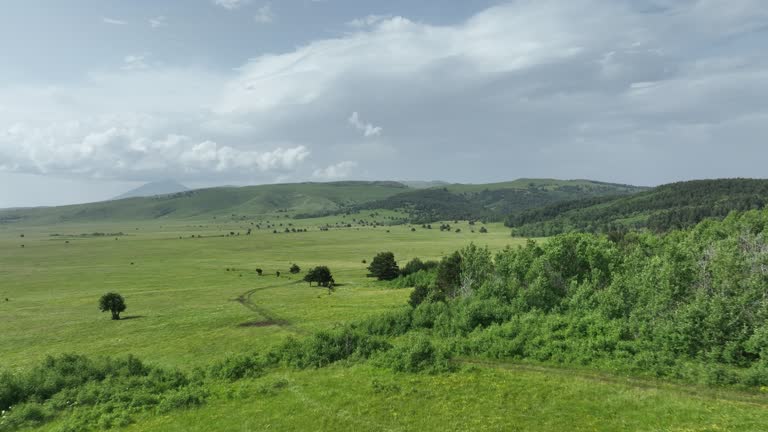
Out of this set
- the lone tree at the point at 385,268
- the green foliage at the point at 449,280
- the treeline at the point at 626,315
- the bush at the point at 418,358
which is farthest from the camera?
the lone tree at the point at 385,268

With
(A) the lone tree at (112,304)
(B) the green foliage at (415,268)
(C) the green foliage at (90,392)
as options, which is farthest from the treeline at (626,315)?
(A) the lone tree at (112,304)

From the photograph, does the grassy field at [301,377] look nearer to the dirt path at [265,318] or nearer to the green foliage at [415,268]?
the dirt path at [265,318]

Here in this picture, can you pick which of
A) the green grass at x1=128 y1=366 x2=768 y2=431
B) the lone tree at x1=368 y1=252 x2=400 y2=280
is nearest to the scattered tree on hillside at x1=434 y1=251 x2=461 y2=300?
the green grass at x1=128 y1=366 x2=768 y2=431

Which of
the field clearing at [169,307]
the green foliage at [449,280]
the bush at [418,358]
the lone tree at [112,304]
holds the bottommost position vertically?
the field clearing at [169,307]

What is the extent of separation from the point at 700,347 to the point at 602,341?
7739 millimetres

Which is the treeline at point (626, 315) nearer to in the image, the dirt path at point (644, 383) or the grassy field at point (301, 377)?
the dirt path at point (644, 383)

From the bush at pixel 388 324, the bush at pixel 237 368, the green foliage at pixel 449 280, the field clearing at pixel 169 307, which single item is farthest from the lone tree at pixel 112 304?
the green foliage at pixel 449 280

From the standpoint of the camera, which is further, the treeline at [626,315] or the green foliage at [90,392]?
the treeline at [626,315]

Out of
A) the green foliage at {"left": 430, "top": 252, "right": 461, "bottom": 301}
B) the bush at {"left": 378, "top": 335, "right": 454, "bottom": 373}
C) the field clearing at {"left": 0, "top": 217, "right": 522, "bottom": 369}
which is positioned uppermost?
the green foliage at {"left": 430, "top": 252, "right": 461, "bottom": 301}

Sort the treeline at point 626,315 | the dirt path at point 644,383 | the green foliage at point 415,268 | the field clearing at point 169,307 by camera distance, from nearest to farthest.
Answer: the dirt path at point 644,383, the treeline at point 626,315, the field clearing at point 169,307, the green foliage at point 415,268

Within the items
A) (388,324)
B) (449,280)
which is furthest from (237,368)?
(449,280)

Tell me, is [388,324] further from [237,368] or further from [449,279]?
[449,279]

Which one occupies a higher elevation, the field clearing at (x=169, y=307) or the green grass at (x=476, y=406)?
the green grass at (x=476, y=406)

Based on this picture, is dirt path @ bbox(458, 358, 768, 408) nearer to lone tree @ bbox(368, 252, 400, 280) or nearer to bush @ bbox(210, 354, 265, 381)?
bush @ bbox(210, 354, 265, 381)
